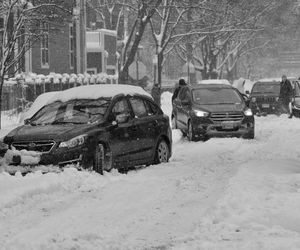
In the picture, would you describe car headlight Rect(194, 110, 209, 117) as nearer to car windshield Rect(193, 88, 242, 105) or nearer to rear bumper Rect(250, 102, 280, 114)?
car windshield Rect(193, 88, 242, 105)

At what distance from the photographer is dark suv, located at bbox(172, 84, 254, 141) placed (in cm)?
1722

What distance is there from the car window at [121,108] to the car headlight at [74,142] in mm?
1336

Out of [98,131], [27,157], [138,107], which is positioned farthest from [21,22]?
[27,157]

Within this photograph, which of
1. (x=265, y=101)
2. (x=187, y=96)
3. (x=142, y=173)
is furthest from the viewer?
(x=265, y=101)

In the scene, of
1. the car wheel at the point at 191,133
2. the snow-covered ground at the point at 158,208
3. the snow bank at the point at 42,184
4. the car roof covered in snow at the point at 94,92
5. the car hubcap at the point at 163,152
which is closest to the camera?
the snow-covered ground at the point at 158,208

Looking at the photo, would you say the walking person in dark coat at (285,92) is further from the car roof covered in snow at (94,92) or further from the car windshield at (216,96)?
the car roof covered in snow at (94,92)

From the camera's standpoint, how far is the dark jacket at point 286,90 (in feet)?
83.1

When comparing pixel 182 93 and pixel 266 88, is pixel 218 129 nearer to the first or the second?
pixel 182 93

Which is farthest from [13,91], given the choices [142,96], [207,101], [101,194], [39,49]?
[101,194]

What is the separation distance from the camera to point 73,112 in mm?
11367

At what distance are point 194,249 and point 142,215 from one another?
1.81 m

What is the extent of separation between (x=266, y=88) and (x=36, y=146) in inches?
786

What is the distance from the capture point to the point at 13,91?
1066 inches

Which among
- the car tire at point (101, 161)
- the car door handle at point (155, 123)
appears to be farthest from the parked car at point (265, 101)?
the car tire at point (101, 161)
